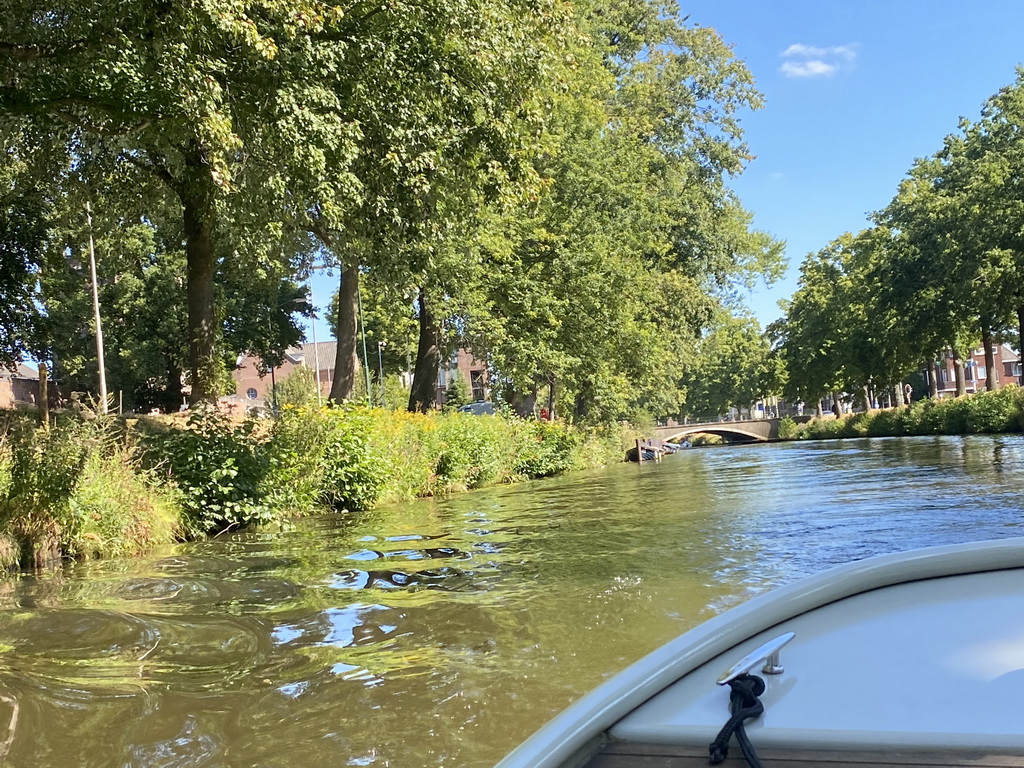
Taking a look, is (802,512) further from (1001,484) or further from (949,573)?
(949,573)

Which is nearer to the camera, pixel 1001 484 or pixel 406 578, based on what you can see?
pixel 406 578

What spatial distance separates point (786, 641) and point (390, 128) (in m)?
9.96

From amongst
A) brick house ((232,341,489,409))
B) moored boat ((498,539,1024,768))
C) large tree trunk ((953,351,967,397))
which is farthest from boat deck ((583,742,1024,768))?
brick house ((232,341,489,409))

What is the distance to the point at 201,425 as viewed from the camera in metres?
12.6

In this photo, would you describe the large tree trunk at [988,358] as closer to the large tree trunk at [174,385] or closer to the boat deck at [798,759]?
the large tree trunk at [174,385]

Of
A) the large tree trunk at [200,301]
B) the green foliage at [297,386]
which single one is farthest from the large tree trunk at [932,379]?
the green foliage at [297,386]

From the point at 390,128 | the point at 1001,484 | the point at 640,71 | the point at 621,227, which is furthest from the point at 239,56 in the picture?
the point at 640,71

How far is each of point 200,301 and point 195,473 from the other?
13.7 ft

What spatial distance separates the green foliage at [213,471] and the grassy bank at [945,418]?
29657 mm

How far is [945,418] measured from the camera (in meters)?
38.0

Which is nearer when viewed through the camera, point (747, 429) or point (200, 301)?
point (200, 301)

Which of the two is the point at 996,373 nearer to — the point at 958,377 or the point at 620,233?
the point at 958,377

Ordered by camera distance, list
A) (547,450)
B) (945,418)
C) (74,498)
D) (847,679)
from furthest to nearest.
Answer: (945,418), (547,450), (74,498), (847,679)

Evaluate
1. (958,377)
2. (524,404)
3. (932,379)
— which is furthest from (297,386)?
(932,379)
